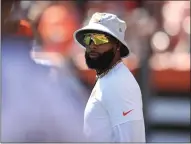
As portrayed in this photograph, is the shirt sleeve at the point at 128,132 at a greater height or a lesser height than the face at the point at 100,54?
lesser

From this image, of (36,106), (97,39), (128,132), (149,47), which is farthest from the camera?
(149,47)

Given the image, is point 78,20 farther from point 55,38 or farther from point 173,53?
point 173,53

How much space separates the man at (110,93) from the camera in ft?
7.00

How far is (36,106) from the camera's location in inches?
108

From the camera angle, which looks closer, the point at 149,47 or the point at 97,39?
the point at 97,39

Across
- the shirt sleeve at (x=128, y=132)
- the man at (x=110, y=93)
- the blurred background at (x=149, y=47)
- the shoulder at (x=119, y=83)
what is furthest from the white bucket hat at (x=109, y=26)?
the blurred background at (x=149, y=47)

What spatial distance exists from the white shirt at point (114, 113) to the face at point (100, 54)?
0.29 feet

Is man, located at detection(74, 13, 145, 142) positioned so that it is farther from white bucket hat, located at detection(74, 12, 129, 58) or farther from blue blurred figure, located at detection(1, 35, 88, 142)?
blue blurred figure, located at detection(1, 35, 88, 142)

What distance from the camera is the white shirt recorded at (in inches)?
83.8

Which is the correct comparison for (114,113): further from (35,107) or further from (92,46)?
(35,107)

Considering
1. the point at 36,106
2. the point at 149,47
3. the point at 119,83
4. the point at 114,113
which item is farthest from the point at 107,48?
the point at 149,47

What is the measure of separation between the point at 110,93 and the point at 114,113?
73mm

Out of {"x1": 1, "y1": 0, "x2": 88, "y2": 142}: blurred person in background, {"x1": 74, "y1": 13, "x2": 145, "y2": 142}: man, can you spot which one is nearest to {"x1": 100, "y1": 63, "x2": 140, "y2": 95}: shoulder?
{"x1": 74, "y1": 13, "x2": 145, "y2": 142}: man

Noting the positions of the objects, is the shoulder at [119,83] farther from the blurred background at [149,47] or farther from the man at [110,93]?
the blurred background at [149,47]
